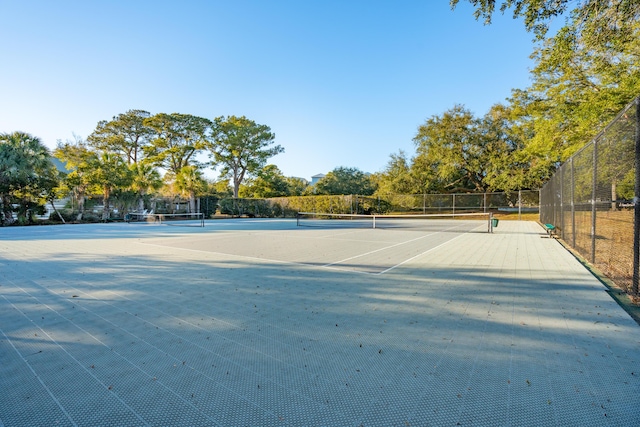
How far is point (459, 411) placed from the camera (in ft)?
5.79

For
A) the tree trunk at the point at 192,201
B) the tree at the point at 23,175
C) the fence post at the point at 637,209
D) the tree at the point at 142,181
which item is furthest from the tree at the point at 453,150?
the tree at the point at 23,175

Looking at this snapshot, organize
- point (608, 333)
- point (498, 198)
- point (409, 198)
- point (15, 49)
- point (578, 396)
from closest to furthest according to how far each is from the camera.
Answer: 1. point (578, 396)
2. point (608, 333)
3. point (15, 49)
4. point (498, 198)
5. point (409, 198)

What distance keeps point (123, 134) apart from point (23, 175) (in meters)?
18.7

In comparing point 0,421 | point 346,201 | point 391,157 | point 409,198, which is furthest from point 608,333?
point 391,157

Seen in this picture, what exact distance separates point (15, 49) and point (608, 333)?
56.3 feet

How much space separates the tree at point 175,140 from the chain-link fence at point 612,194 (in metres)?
36.3

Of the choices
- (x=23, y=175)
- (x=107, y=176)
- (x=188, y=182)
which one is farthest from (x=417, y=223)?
(x=23, y=175)

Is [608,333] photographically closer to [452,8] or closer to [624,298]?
[624,298]

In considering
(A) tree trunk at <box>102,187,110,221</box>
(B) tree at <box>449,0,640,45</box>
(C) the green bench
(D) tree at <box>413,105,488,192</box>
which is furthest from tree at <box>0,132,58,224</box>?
(D) tree at <box>413,105,488,192</box>

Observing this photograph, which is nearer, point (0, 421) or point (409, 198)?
point (0, 421)

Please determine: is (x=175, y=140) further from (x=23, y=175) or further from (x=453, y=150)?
(x=453, y=150)

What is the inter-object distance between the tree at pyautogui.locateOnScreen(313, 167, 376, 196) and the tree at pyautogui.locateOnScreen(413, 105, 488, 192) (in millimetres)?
11023

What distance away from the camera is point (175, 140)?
36.9 m

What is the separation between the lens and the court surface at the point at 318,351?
5.86 feet
